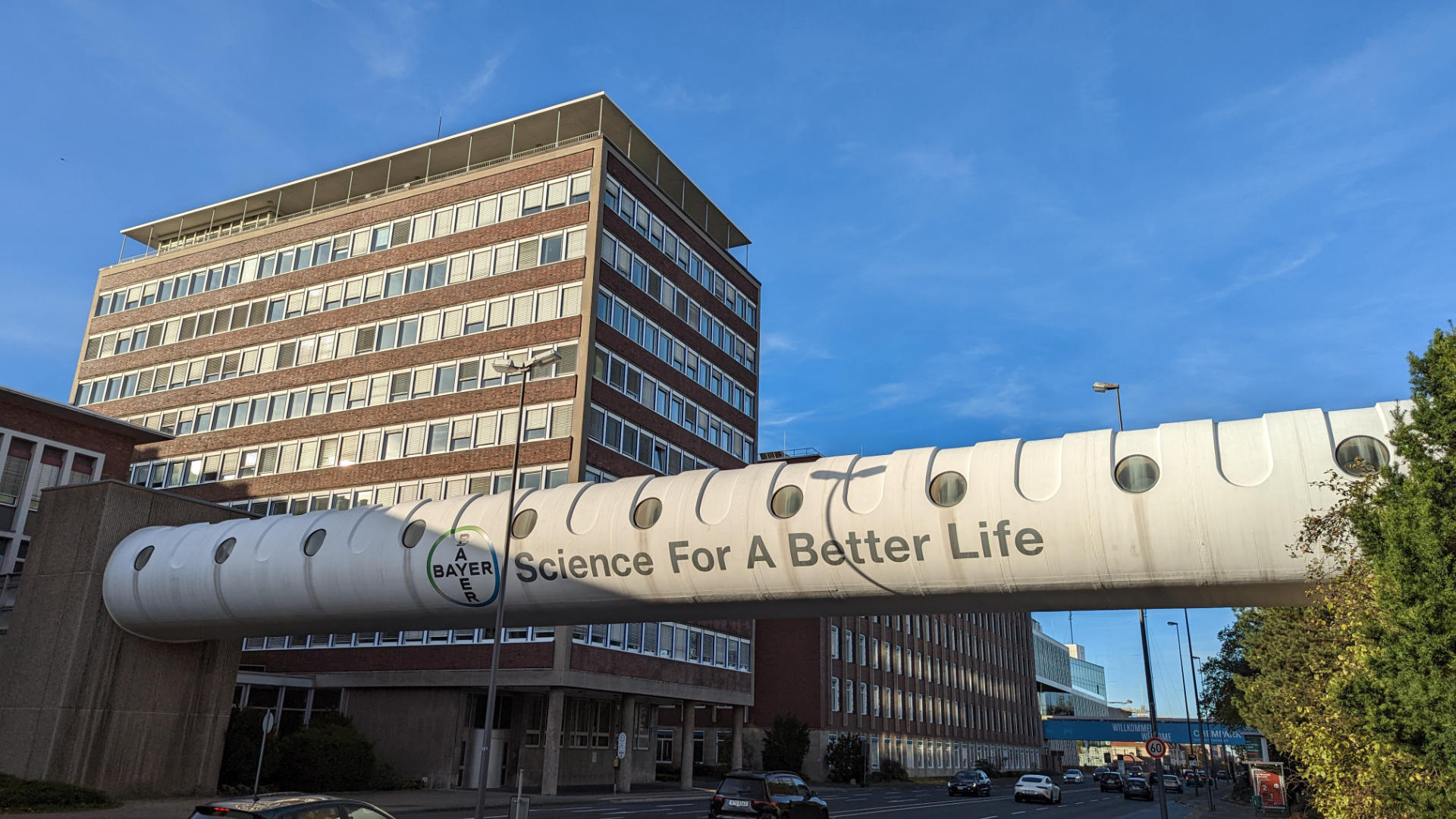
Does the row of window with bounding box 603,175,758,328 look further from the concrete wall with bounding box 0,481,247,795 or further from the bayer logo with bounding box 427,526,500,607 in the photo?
the bayer logo with bounding box 427,526,500,607

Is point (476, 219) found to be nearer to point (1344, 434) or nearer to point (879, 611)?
point (879, 611)

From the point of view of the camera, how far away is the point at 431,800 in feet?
110

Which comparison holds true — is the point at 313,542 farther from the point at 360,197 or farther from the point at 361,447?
the point at 360,197

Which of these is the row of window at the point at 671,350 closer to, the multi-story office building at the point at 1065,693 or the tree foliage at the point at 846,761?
the tree foliage at the point at 846,761

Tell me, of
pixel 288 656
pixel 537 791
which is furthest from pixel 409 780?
pixel 288 656

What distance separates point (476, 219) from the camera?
2029 inches

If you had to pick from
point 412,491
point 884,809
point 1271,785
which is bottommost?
point 884,809

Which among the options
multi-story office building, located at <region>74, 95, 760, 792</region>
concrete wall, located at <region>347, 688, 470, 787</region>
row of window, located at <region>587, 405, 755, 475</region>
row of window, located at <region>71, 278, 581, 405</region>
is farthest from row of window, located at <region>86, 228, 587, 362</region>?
concrete wall, located at <region>347, 688, 470, 787</region>

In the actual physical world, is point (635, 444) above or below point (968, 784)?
above

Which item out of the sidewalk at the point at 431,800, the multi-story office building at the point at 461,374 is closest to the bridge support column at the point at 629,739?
the multi-story office building at the point at 461,374

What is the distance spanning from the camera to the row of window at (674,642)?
43938 mm

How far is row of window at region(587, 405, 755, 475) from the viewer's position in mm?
45750

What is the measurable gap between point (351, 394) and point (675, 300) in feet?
56.8

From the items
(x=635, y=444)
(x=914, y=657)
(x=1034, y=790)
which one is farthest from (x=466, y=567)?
(x=914, y=657)
